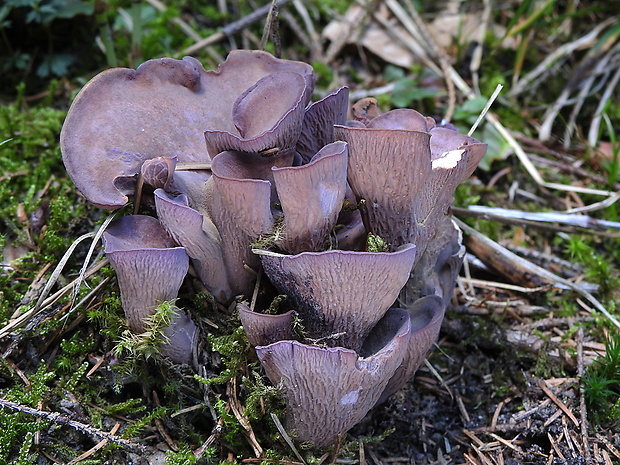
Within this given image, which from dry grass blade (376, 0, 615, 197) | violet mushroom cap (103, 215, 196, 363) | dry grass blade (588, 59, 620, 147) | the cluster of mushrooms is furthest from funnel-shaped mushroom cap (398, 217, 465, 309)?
dry grass blade (588, 59, 620, 147)

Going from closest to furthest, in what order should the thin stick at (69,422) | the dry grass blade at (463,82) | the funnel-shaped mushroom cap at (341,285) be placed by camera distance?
the funnel-shaped mushroom cap at (341,285) → the thin stick at (69,422) → the dry grass blade at (463,82)

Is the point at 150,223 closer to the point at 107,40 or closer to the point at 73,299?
the point at 73,299

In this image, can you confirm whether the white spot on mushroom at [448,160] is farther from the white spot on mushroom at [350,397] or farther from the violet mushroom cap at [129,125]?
the violet mushroom cap at [129,125]

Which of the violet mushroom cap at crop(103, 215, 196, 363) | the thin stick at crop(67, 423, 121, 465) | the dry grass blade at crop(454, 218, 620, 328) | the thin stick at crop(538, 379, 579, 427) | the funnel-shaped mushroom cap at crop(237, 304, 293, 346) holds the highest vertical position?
the violet mushroom cap at crop(103, 215, 196, 363)

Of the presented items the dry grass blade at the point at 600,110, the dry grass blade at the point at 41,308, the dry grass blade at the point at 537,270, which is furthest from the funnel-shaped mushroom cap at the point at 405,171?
the dry grass blade at the point at 600,110

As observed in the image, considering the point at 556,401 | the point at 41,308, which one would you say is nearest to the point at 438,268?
the point at 556,401

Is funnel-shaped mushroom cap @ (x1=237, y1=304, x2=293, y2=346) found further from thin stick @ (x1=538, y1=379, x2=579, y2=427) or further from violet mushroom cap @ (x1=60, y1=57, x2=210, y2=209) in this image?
thin stick @ (x1=538, y1=379, x2=579, y2=427)

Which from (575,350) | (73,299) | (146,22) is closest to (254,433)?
(73,299)
